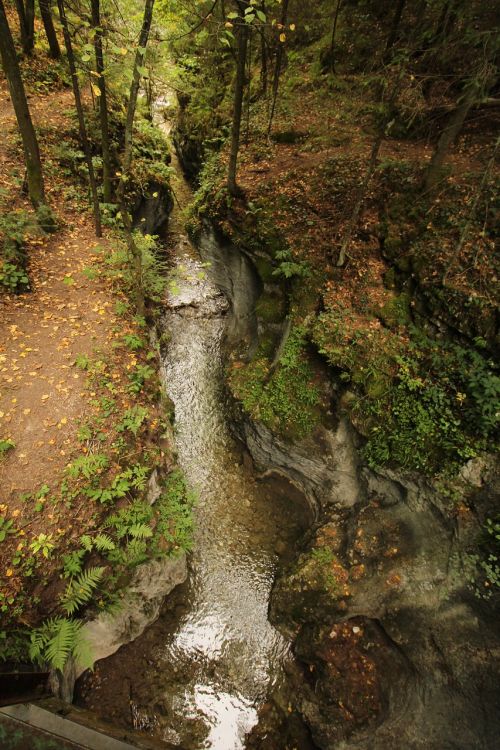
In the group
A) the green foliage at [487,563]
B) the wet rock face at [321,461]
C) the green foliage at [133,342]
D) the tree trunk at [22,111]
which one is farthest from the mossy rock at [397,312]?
the tree trunk at [22,111]

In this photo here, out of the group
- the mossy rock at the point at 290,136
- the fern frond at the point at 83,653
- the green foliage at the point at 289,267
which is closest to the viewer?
the fern frond at the point at 83,653

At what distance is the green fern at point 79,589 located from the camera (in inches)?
191

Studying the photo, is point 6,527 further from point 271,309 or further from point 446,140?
point 446,140

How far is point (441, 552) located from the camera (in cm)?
612

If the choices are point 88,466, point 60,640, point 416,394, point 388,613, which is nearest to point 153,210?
point 88,466

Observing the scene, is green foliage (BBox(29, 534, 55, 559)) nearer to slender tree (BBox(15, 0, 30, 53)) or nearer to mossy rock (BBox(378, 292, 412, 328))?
mossy rock (BBox(378, 292, 412, 328))

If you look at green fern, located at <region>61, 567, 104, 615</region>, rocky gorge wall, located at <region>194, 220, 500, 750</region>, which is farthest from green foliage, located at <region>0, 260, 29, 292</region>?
rocky gorge wall, located at <region>194, 220, 500, 750</region>

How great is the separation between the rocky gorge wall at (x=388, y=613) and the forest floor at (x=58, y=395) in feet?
14.4

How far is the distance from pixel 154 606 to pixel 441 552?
561cm

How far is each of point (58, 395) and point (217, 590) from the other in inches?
209

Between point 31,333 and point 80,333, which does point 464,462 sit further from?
point 31,333

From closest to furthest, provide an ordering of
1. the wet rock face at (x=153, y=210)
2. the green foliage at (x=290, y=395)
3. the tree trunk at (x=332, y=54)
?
1. the green foliage at (x=290, y=395)
2. the tree trunk at (x=332, y=54)
3. the wet rock face at (x=153, y=210)

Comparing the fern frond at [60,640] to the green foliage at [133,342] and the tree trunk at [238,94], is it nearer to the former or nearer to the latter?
the green foliage at [133,342]

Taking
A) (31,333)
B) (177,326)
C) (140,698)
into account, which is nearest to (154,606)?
(140,698)
